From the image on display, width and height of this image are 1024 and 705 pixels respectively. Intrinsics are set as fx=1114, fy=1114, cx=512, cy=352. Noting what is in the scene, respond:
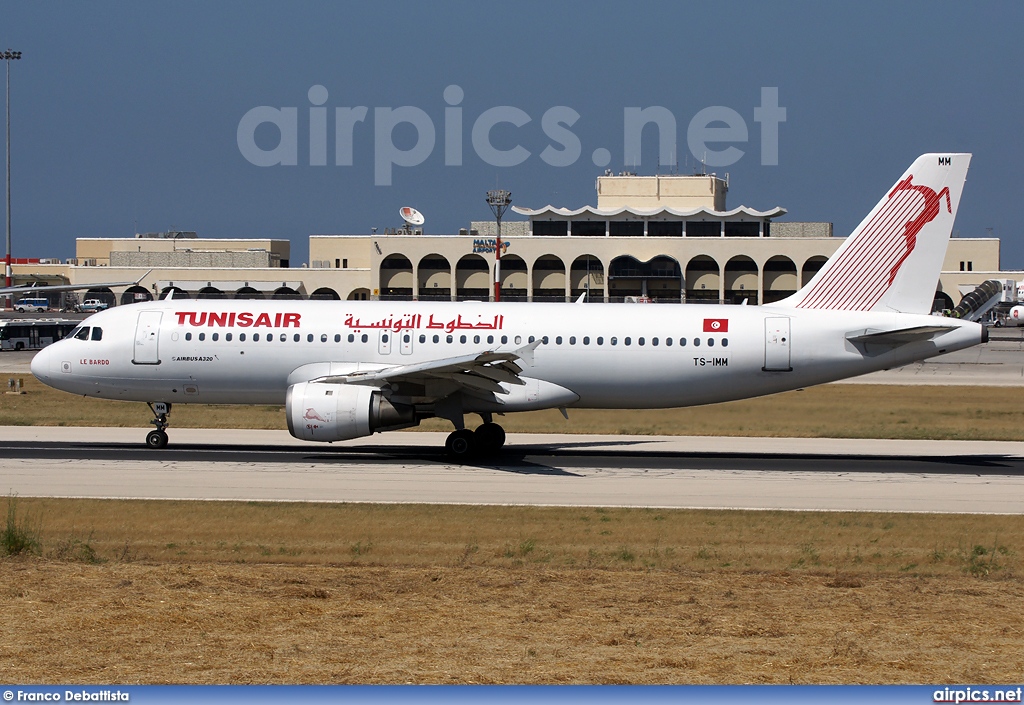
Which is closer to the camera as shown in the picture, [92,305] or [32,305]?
[92,305]

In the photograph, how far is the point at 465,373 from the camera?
1113 inches

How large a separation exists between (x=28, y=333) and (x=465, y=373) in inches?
2418

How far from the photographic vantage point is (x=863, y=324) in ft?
98.6

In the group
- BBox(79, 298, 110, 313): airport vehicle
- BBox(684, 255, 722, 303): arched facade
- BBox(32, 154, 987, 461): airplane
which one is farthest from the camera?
BBox(79, 298, 110, 313): airport vehicle

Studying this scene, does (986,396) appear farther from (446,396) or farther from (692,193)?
(692,193)

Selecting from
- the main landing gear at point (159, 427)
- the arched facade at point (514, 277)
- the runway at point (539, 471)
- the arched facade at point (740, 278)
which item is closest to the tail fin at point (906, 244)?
the runway at point (539, 471)

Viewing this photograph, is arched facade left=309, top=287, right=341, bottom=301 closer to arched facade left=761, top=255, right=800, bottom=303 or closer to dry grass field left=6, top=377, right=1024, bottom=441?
arched facade left=761, top=255, right=800, bottom=303

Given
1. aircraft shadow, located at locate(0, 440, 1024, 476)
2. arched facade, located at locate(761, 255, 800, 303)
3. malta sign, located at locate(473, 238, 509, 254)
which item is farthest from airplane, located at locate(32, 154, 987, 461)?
arched facade, located at locate(761, 255, 800, 303)

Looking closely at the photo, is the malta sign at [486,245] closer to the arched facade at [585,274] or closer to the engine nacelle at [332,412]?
the arched facade at [585,274]

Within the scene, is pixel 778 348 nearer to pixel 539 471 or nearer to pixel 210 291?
pixel 539 471

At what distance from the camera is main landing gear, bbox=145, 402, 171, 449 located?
3053 cm

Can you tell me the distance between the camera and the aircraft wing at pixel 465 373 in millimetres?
27219

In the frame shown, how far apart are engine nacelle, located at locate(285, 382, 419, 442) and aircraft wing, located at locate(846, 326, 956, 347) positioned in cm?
1282

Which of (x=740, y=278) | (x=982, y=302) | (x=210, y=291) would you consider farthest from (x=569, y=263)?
(x=982, y=302)
